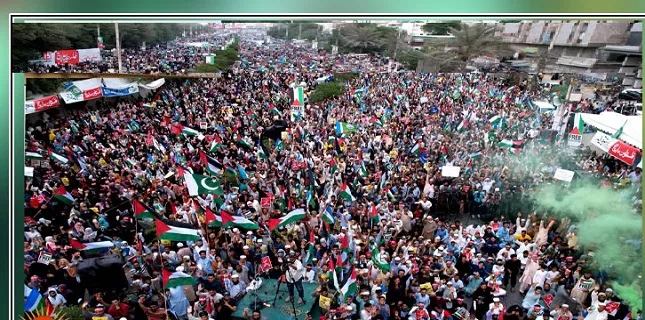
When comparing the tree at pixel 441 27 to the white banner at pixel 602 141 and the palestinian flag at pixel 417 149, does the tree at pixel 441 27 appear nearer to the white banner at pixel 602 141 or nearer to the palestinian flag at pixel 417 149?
the palestinian flag at pixel 417 149

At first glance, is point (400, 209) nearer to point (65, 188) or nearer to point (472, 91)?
point (472, 91)

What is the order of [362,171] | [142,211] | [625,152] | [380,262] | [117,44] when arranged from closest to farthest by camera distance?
1. [117,44]
2. [625,152]
3. [142,211]
4. [380,262]
5. [362,171]

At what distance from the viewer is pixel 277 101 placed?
17.8 ft

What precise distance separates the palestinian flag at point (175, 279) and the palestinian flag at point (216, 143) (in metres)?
1.46

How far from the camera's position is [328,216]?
5375 millimetres

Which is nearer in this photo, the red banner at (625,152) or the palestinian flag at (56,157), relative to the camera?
the red banner at (625,152)

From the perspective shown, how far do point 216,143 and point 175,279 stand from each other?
162 cm

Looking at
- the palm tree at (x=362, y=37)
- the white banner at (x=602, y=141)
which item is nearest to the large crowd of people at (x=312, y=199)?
the white banner at (x=602, y=141)

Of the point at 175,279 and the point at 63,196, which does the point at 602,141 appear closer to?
the point at 175,279

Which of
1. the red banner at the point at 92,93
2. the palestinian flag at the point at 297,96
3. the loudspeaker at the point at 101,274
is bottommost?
the loudspeaker at the point at 101,274

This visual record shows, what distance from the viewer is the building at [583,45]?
4758mm

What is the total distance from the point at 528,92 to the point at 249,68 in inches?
126

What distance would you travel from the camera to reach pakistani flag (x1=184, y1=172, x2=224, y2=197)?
17.3 ft

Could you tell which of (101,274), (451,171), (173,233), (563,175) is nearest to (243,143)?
(173,233)
